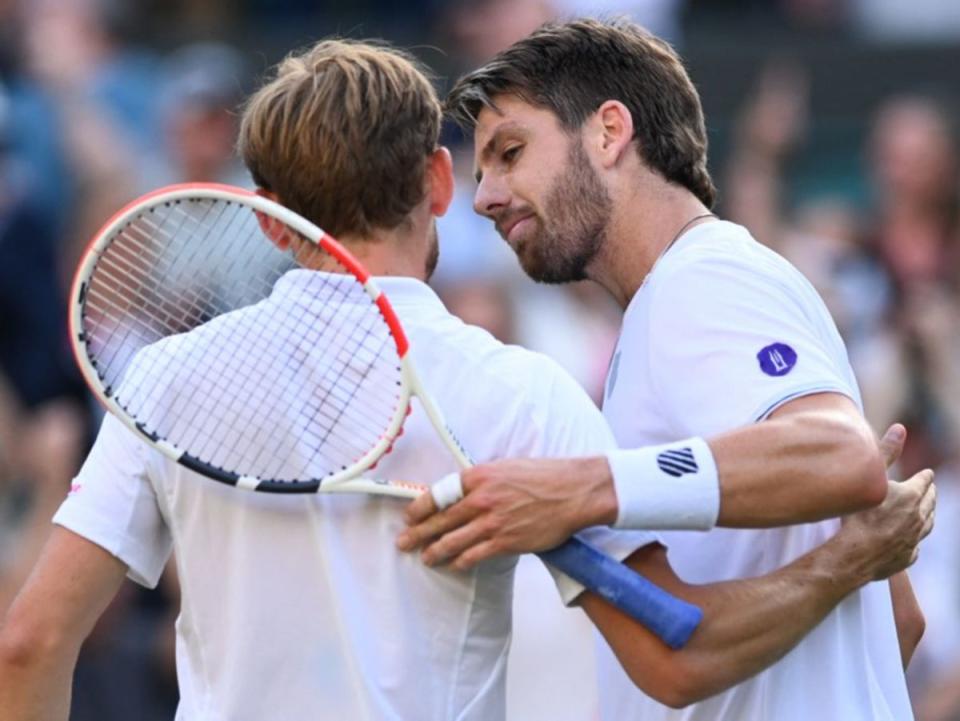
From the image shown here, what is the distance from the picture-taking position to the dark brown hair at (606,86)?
3.61 m

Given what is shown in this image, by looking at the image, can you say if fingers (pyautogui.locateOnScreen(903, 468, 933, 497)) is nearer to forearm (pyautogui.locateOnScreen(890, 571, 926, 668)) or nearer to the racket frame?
forearm (pyautogui.locateOnScreen(890, 571, 926, 668))

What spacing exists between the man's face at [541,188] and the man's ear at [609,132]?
0.10 ft

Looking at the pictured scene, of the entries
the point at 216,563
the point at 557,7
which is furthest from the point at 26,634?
the point at 557,7

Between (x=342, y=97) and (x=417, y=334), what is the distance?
42 centimetres

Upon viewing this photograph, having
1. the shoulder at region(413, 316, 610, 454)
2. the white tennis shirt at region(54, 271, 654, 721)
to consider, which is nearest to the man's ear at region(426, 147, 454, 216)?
the white tennis shirt at region(54, 271, 654, 721)

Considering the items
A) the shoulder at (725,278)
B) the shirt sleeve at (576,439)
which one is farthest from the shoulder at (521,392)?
the shoulder at (725,278)

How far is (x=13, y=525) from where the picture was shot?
686 centimetres

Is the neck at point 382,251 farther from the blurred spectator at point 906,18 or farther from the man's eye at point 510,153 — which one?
the blurred spectator at point 906,18

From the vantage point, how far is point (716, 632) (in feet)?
10.1

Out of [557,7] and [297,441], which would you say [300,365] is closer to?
[297,441]

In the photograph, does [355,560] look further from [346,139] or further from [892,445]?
[892,445]

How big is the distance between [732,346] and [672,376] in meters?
→ 0.13

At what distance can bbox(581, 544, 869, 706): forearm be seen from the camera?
10.1 ft

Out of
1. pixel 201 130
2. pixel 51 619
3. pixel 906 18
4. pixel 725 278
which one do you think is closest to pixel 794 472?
pixel 725 278
